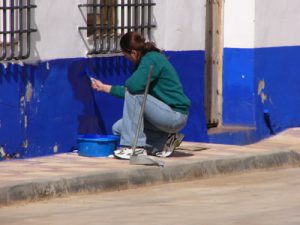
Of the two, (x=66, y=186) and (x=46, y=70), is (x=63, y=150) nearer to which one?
(x=46, y=70)

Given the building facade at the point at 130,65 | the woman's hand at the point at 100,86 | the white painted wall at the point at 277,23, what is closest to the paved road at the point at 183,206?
the woman's hand at the point at 100,86

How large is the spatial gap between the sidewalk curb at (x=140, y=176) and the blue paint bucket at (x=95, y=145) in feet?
2.59

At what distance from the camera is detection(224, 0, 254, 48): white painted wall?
14.1m

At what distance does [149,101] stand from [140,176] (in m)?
1.00

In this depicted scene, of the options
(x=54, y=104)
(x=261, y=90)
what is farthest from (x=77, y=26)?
(x=261, y=90)

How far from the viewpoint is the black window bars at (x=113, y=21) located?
12484 mm

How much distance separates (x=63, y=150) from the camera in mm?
12242

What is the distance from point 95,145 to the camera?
1196 centimetres

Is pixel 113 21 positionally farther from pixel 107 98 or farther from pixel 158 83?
pixel 158 83

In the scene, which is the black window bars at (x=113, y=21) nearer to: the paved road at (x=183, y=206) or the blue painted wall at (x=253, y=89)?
the blue painted wall at (x=253, y=89)

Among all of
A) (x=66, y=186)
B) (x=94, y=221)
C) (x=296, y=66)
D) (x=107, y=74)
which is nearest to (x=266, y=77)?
(x=296, y=66)

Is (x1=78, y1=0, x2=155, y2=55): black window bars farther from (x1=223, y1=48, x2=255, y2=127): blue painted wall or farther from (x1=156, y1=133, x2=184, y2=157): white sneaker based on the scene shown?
(x1=223, y1=48, x2=255, y2=127): blue painted wall

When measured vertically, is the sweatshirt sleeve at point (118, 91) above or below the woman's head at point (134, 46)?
below

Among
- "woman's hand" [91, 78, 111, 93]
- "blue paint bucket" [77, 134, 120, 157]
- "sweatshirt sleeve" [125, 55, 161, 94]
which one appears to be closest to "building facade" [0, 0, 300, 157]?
"blue paint bucket" [77, 134, 120, 157]
